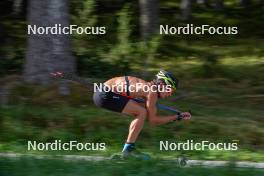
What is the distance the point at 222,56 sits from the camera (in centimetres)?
2605

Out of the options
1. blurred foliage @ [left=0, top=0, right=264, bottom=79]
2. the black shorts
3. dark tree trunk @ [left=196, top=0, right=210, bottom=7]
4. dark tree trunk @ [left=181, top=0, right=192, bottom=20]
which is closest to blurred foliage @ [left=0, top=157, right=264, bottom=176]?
the black shorts

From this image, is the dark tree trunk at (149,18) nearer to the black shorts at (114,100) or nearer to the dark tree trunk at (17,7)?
the dark tree trunk at (17,7)

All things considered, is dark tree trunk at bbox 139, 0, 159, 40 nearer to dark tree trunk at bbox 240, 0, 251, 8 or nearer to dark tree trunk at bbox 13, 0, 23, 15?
dark tree trunk at bbox 13, 0, 23, 15

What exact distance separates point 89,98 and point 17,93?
158 cm

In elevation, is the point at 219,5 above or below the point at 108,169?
above

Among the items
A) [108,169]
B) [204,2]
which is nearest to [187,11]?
[204,2]

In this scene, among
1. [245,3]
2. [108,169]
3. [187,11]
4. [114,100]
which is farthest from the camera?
[245,3]

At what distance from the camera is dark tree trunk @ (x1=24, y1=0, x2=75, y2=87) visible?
579 inches

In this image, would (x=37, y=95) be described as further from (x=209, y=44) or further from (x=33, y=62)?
(x=209, y=44)

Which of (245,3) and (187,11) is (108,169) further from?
(245,3)

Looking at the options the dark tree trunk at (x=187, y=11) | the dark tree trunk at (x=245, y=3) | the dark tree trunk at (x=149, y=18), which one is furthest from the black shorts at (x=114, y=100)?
the dark tree trunk at (x=245, y=3)

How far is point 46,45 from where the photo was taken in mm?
14789

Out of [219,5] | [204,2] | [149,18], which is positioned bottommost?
[149,18]

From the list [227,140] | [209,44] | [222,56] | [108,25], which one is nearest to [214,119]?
[227,140]
